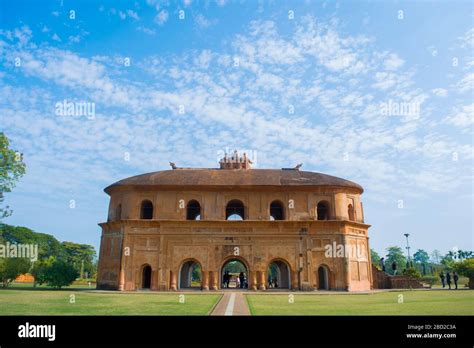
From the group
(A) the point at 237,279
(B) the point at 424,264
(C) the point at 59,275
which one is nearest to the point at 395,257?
(B) the point at 424,264

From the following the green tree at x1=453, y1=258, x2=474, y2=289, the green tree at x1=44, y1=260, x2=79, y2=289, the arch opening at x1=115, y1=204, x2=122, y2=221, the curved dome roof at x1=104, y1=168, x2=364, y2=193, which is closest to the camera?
the green tree at x1=44, y1=260, x2=79, y2=289

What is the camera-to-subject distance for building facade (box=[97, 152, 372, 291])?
26406 millimetres

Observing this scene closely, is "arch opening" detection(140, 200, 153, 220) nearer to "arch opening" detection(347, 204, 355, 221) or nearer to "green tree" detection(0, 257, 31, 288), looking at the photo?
"green tree" detection(0, 257, 31, 288)

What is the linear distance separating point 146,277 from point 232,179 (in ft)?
33.6

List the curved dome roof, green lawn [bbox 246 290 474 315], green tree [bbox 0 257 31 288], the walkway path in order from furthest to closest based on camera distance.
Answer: the curved dome roof < green tree [bbox 0 257 31 288] < the walkway path < green lawn [bbox 246 290 474 315]

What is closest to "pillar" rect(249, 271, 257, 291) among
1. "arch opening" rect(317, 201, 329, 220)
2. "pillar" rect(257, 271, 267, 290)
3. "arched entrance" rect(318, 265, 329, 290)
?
"pillar" rect(257, 271, 267, 290)

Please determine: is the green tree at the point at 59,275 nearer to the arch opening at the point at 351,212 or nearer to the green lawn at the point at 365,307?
the green lawn at the point at 365,307

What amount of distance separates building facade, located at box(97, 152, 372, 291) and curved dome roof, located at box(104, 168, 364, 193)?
0.28 ft

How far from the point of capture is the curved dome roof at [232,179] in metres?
28.2

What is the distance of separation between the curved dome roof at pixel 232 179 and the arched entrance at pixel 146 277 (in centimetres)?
646

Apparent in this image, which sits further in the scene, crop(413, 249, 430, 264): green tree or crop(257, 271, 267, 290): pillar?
crop(413, 249, 430, 264): green tree
